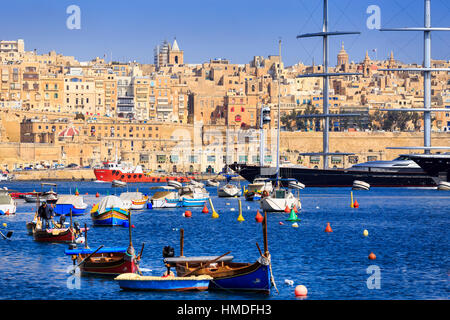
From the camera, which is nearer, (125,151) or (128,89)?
(125,151)

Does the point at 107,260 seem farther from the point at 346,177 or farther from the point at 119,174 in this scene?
the point at 119,174

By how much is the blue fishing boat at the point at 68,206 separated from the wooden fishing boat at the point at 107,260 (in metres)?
24.3

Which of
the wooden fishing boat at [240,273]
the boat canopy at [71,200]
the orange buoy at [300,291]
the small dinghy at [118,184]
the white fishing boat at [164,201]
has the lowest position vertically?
the small dinghy at [118,184]

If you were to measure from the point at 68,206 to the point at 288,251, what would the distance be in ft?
71.0

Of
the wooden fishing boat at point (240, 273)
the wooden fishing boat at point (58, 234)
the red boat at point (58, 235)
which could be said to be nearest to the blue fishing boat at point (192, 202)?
the wooden fishing boat at point (58, 234)

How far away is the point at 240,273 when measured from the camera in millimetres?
21938

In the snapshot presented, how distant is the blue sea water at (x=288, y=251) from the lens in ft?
77.3

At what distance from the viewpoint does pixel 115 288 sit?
77.3 feet

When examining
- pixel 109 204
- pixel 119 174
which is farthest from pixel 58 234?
pixel 119 174

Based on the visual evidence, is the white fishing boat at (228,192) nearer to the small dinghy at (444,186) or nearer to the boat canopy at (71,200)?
the boat canopy at (71,200)

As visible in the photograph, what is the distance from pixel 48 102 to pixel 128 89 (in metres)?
21.1

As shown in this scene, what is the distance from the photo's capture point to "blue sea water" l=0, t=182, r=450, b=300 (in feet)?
77.3
